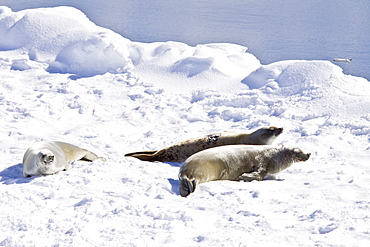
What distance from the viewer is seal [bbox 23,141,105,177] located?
494cm

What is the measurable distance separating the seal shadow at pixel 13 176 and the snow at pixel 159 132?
2 centimetres

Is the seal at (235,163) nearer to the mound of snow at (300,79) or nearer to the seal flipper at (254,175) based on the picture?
the seal flipper at (254,175)

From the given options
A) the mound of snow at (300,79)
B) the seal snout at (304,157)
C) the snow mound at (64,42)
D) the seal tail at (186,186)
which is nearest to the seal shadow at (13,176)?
the seal tail at (186,186)

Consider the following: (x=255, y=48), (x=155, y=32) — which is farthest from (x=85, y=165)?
(x=155, y=32)

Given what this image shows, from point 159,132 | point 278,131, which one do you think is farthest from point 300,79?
point 159,132

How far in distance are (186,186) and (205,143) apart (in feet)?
4.65

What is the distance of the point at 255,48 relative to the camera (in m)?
13.3

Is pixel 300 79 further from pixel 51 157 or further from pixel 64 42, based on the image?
pixel 51 157

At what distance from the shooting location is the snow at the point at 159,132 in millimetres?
3561

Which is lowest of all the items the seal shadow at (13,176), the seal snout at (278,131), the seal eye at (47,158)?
the seal shadow at (13,176)

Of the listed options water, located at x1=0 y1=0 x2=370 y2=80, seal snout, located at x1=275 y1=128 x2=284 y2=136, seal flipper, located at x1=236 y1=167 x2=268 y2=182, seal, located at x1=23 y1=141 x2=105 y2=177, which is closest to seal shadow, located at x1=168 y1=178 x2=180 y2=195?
seal flipper, located at x1=236 y1=167 x2=268 y2=182

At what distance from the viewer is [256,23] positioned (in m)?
17.1

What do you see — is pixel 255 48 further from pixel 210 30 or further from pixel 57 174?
pixel 57 174

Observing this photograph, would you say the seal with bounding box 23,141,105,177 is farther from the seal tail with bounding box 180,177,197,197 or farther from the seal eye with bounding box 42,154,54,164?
the seal tail with bounding box 180,177,197,197
